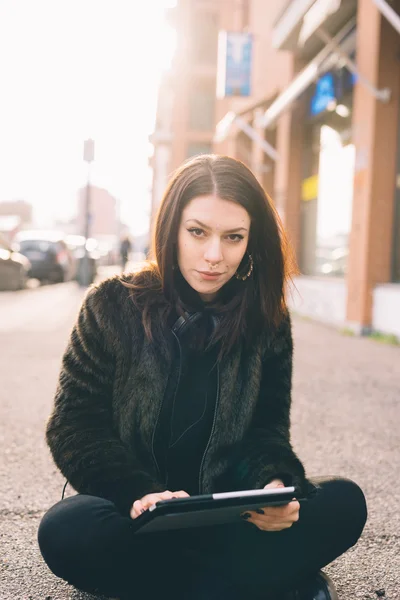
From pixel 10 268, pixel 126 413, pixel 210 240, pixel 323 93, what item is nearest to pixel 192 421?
pixel 126 413

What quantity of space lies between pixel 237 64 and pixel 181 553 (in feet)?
53.6

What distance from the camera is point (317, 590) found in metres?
2.12

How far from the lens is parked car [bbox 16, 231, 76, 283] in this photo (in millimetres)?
20141

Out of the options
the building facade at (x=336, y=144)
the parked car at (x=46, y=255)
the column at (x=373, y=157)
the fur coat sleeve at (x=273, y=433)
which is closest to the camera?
the fur coat sleeve at (x=273, y=433)

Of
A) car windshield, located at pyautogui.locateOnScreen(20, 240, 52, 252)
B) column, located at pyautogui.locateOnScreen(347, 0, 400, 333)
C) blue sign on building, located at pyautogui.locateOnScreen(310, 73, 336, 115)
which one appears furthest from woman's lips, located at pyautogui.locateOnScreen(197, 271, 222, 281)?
car windshield, located at pyautogui.locateOnScreen(20, 240, 52, 252)

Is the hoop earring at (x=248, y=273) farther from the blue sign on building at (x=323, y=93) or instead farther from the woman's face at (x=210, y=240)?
the blue sign on building at (x=323, y=93)

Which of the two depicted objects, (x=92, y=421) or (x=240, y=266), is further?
(x=240, y=266)

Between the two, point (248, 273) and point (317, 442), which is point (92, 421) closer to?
point (248, 273)

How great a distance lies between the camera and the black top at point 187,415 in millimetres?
2205

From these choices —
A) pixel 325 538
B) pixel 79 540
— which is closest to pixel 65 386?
pixel 79 540

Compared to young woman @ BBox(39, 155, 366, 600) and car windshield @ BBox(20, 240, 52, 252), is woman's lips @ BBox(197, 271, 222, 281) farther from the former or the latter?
car windshield @ BBox(20, 240, 52, 252)

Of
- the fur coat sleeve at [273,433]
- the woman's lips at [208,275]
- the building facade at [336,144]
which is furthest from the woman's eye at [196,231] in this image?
the building facade at [336,144]

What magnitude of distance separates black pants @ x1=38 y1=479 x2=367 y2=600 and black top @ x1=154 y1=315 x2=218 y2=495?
201 mm

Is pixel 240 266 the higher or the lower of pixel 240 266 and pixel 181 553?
the higher
